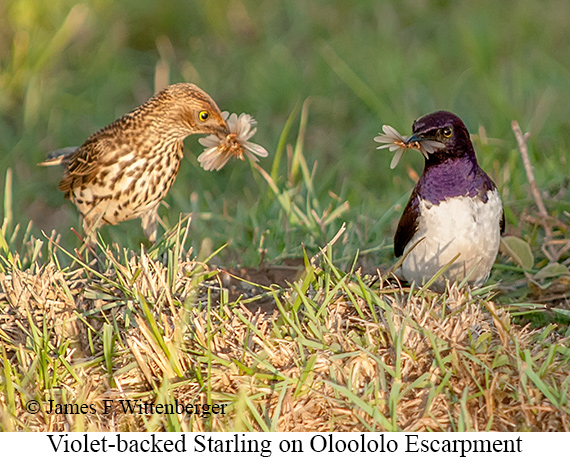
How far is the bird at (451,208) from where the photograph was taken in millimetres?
3748

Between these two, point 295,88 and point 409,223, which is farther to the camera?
point 295,88

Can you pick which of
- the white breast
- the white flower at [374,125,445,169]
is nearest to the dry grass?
the white breast

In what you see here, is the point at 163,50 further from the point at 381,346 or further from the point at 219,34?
the point at 381,346

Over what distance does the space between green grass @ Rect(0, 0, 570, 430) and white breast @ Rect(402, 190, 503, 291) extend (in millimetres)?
284

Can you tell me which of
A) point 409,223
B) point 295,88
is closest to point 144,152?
point 409,223

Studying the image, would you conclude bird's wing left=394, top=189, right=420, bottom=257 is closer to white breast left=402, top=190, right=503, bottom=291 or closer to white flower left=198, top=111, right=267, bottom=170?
white breast left=402, top=190, right=503, bottom=291

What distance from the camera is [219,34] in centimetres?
864

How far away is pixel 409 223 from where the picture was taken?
12.9ft

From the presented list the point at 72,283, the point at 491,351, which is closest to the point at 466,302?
the point at 491,351

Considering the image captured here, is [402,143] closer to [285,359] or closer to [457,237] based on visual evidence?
[457,237]

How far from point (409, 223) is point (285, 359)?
1060 mm

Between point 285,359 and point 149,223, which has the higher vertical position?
point 149,223

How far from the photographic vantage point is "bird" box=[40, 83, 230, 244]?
4559 millimetres

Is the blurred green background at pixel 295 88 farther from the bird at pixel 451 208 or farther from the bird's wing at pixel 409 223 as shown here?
the bird at pixel 451 208
